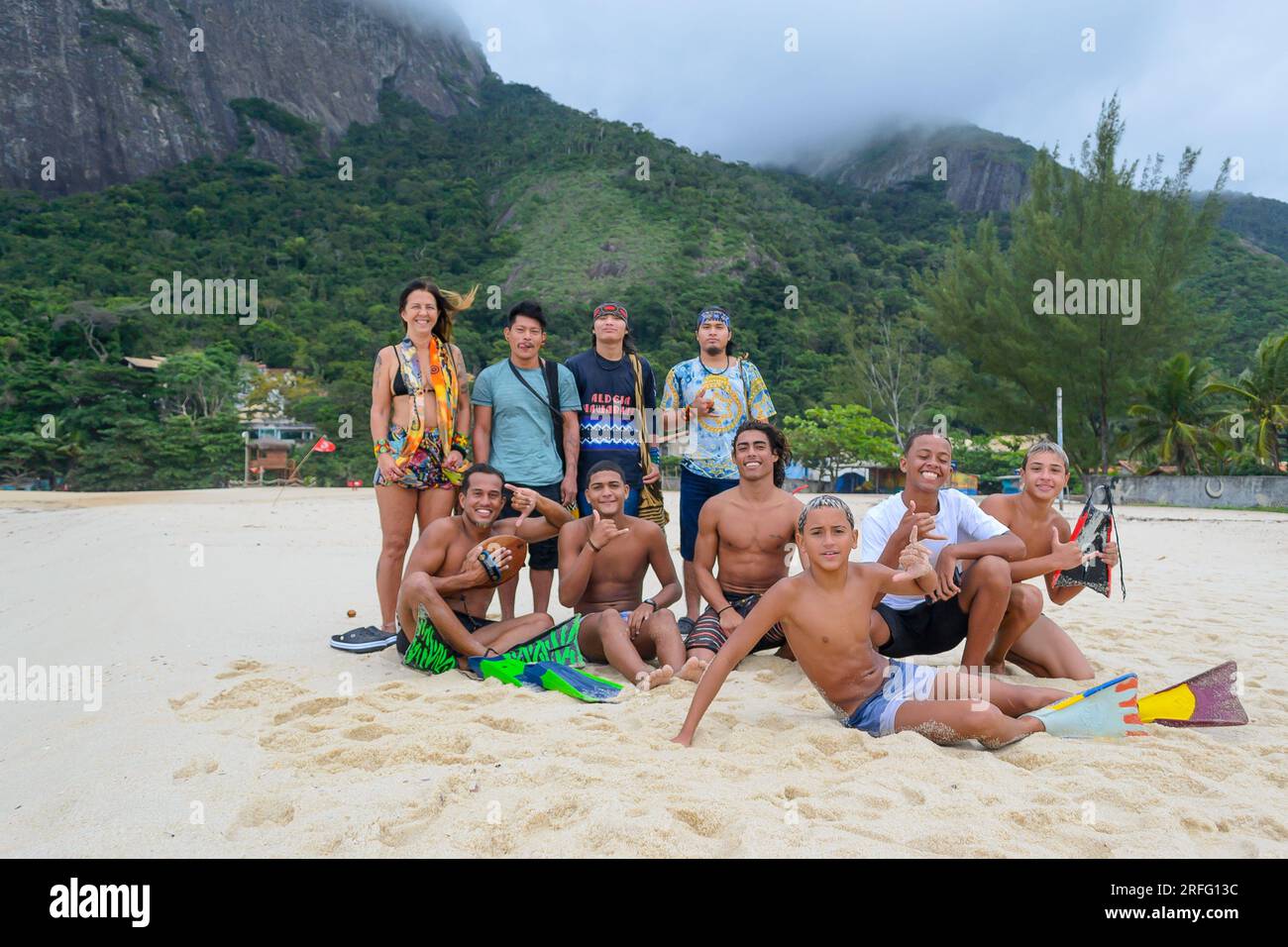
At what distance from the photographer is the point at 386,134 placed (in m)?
85.0

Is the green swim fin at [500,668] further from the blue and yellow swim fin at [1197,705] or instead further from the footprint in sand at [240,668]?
the blue and yellow swim fin at [1197,705]

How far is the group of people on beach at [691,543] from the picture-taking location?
300cm

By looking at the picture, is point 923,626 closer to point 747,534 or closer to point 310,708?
point 747,534

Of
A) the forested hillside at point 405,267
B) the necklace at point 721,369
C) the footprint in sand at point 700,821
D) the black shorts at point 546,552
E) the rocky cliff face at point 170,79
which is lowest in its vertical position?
the footprint in sand at point 700,821

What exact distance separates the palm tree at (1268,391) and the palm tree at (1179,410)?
4.18ft

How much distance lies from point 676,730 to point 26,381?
32277mm

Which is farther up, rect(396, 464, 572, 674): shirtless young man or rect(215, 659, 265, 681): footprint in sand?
rect(396, 464, 572, 674): shirtless young man

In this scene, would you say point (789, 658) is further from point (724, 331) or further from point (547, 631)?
point (724, 331)

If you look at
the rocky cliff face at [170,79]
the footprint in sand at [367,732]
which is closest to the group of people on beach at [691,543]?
the footprint in sand at [367,732]

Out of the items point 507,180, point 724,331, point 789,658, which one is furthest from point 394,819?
point 507,180

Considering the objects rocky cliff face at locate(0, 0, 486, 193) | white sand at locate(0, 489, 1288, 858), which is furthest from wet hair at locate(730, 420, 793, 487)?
rocky cliff face at locate(0, 0, 486, 193)

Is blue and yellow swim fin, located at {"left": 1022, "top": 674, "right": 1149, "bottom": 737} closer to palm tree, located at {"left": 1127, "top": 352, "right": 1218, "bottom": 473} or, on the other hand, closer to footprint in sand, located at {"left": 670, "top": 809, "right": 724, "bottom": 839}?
footprint in sand, located at {"left": 670, "top": 809, "right": 724, "bottom": 839}

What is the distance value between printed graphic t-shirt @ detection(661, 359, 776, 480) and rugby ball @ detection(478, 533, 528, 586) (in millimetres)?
1306

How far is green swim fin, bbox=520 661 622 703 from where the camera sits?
135 inches
